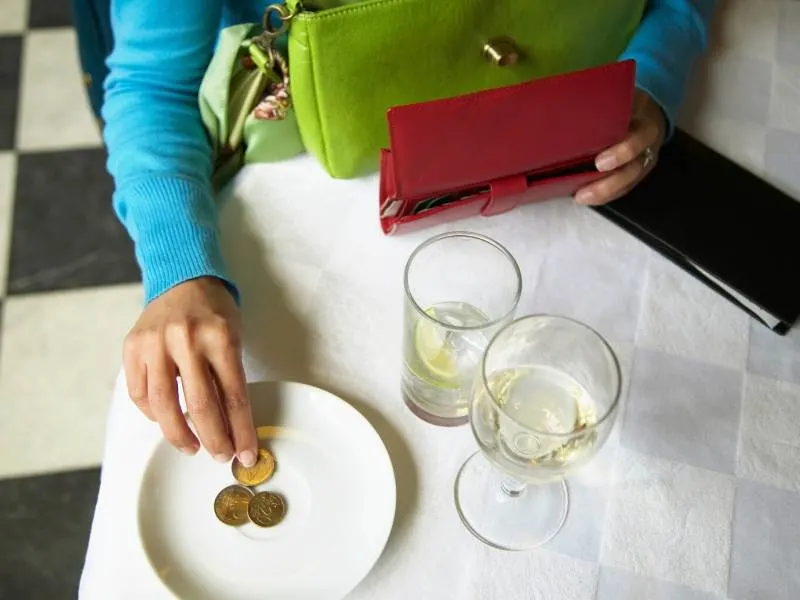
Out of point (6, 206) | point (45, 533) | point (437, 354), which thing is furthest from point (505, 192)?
point (6, 206)

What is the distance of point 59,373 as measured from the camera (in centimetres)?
127

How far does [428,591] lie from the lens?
1.64ft

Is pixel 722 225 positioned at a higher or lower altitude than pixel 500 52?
lower

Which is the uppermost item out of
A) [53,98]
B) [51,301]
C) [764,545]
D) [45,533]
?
[764,545]

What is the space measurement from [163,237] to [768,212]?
0.51 m

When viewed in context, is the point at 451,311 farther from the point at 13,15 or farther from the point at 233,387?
the point at 13,15

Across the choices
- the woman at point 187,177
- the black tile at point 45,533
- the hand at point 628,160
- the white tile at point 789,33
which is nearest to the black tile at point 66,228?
the black tile at point 45,533

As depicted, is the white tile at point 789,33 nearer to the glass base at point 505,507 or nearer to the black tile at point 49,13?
the glass base at point 505,507

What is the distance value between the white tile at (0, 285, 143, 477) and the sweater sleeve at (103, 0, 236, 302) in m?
0.67

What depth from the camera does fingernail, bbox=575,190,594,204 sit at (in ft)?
2.18

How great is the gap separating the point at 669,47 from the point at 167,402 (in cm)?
55

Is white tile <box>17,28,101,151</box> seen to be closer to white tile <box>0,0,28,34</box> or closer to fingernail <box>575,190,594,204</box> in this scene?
white tile <box>0,0,28,34</box>

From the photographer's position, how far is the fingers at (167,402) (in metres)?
0.53

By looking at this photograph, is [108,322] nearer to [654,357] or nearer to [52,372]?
[52,372]
